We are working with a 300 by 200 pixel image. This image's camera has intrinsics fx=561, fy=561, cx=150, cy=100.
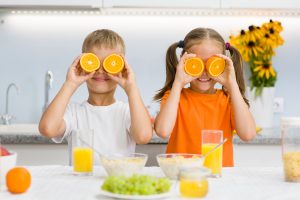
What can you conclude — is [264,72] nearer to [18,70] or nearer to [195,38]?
[195,38]

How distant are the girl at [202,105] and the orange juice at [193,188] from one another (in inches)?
26.4

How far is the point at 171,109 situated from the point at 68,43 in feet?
5.06

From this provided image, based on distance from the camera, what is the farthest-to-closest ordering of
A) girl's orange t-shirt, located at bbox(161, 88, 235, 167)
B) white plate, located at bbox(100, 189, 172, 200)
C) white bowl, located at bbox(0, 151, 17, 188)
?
girl's orange t-shirt, located at bbox(161, 88, 235, 167) → white bowl, located at bbox(0, 151, 17, 188) → white plate, located at bbox(100, 189, 172, 200)

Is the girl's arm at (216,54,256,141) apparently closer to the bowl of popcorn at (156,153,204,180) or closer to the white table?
the white table

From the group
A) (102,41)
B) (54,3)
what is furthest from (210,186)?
(54,3)

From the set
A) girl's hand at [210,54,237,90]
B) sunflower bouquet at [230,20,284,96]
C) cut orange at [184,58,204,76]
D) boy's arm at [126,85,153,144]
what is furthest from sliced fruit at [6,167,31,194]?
sunflower bouquet at [230,20,284,96]

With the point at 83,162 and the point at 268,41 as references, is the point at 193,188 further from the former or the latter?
the point at 268,41

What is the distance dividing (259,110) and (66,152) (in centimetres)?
115

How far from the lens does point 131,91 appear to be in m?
1.93

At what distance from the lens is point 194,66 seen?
1.94 metres

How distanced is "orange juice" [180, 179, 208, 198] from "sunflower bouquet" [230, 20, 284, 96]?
6.49 feet

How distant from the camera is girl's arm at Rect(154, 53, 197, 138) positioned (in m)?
1.98

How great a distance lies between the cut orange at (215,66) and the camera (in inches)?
74.7

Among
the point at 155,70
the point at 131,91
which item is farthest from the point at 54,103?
the point at 155,70
